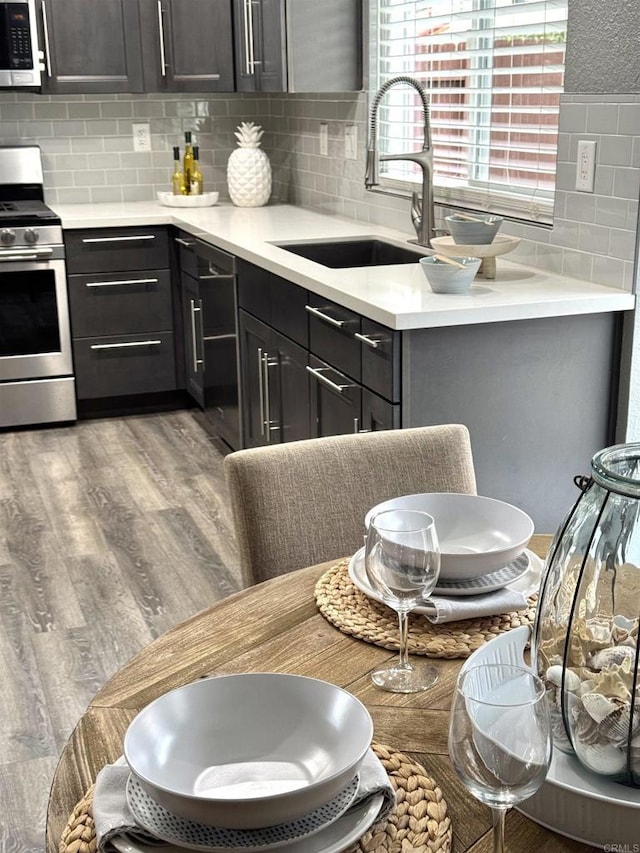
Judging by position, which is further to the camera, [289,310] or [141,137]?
[141,137]

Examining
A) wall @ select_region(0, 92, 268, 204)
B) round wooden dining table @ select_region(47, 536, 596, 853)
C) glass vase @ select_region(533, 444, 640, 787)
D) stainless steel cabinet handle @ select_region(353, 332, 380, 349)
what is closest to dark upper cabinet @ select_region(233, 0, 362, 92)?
wall @ select_region(0, 92, 268, 204)

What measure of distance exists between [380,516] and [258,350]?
2462mm

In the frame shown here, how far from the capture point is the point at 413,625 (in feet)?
4.30

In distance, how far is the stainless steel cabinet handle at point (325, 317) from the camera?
2803mm

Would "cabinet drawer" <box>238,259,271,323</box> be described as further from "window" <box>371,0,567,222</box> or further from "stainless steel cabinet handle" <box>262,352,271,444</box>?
"window" <box>371,0,567,222</box>

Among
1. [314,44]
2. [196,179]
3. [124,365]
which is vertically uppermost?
[314,44]

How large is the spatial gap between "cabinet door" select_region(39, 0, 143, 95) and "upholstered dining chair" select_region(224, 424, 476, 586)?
3.39 metres

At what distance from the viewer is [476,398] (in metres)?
2.58

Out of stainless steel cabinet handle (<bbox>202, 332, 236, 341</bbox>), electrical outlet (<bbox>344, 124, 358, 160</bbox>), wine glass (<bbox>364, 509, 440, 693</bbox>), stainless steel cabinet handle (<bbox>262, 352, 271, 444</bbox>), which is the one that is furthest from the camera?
electrical outlet (<bbox>344, 124, 358, 160</bbox>)

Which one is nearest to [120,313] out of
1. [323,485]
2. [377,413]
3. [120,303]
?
[120,303]

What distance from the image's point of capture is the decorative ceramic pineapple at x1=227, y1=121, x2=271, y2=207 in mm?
4762

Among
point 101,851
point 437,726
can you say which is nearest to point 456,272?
point 437,726

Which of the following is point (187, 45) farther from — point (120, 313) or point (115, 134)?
point (120, 313)

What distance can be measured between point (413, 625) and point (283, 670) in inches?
7.9
